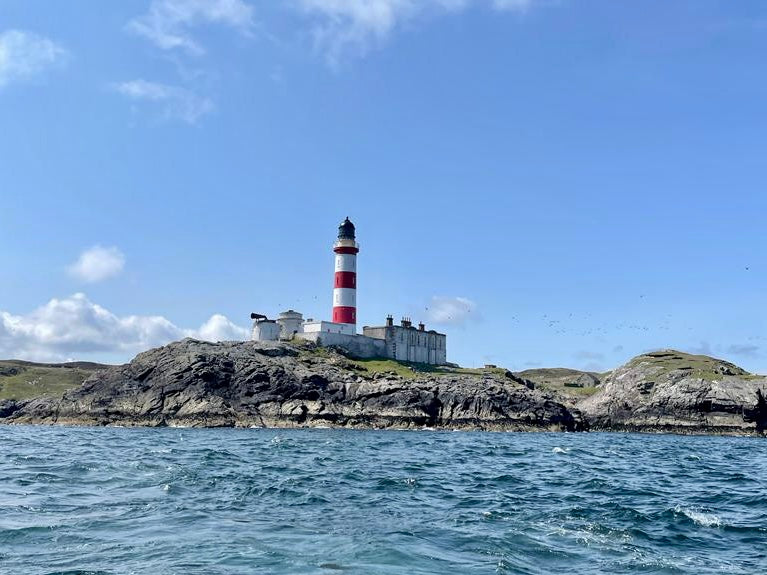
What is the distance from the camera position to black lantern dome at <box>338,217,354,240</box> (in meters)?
142

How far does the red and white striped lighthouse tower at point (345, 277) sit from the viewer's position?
14025cm

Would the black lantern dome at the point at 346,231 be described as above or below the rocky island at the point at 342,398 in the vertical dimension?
above

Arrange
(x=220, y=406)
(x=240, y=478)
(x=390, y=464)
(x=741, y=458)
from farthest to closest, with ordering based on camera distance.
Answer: (x=220, y=406)
(x=741, y=458)
(x=390, y=464)
(x=240, y=478)

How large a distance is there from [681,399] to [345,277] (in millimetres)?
63097

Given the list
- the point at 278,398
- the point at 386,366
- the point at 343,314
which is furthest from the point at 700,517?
the point at 343,314

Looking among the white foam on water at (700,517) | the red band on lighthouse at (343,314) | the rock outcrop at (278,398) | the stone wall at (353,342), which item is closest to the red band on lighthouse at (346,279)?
the red band on lighthouse at (343,314)

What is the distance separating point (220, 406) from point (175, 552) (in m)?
96.8

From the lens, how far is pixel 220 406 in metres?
113

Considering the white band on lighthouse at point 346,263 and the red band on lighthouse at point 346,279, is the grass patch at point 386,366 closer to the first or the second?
the red band on lighthouse at point 346,279

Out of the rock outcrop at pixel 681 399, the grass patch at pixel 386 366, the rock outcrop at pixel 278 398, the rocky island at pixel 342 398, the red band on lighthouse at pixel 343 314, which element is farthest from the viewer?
the red band on lighthouse at pixel 343 314

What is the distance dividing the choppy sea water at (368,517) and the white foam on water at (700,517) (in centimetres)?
9

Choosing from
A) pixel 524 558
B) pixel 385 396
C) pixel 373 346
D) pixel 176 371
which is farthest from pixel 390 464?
pixel 373 346

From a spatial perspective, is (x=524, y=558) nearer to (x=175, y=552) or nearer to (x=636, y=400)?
(x=175, y=552)

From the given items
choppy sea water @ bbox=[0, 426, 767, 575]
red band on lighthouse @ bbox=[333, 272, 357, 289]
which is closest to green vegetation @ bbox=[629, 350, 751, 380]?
red band on lighthouse @ bbox=[333, 272, 357, 289]
